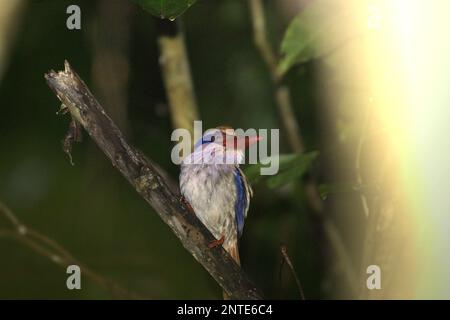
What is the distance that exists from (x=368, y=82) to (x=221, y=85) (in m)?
2.32

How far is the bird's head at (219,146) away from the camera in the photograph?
411 centimetres

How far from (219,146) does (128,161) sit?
49.4 inches

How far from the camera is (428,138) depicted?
3.75m

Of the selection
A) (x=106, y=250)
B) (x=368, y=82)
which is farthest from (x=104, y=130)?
(x=106, y=250)

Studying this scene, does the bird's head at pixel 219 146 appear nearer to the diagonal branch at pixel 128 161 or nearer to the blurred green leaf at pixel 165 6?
the diagonal branch at pixel 128 161

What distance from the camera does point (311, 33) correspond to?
152 inches

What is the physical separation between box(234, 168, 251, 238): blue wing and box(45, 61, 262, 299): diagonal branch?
3.33 ft

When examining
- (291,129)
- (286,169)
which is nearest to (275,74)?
(291,129)

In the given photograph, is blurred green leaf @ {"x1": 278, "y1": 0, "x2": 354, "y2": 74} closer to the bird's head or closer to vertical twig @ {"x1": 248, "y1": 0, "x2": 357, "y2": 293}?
the bird's head

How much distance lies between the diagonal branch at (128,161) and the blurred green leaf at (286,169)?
0.63 m

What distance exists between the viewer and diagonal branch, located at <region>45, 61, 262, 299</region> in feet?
9.30

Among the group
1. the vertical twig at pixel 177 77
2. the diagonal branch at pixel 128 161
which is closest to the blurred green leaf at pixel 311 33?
the vertical twig at pixel 177 77

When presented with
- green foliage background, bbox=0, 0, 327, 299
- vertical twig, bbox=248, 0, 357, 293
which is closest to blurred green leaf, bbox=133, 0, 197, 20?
vertical twig, bbox=248, 0, 357, 293
